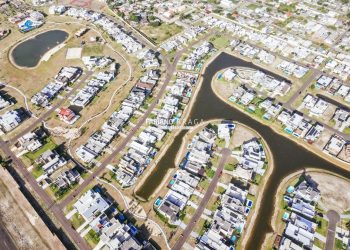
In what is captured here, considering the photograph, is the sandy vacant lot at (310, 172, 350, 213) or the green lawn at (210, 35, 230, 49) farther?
the green lawn at (210, 35, 230, 49)

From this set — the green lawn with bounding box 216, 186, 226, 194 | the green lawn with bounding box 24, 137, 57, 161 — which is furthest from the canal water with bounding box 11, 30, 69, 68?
the green lawn with bounding box 216, 186, 226, 194

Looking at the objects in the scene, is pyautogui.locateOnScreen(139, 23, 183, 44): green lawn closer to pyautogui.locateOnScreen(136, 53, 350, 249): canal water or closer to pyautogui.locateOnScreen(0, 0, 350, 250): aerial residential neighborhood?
pyautogui.locateOnScreen(0, 0, 350, 250): aerial residential neighborhood

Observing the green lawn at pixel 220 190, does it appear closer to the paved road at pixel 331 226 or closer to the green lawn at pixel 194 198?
the green lawn at pixel 194 198

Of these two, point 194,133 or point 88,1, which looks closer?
point 194,133

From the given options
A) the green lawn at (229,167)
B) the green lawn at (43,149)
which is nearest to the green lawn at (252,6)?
the green lawn at (229,167)

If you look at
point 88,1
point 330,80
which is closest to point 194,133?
point 330,80

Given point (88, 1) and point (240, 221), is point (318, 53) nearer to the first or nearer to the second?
point (240, 221)
